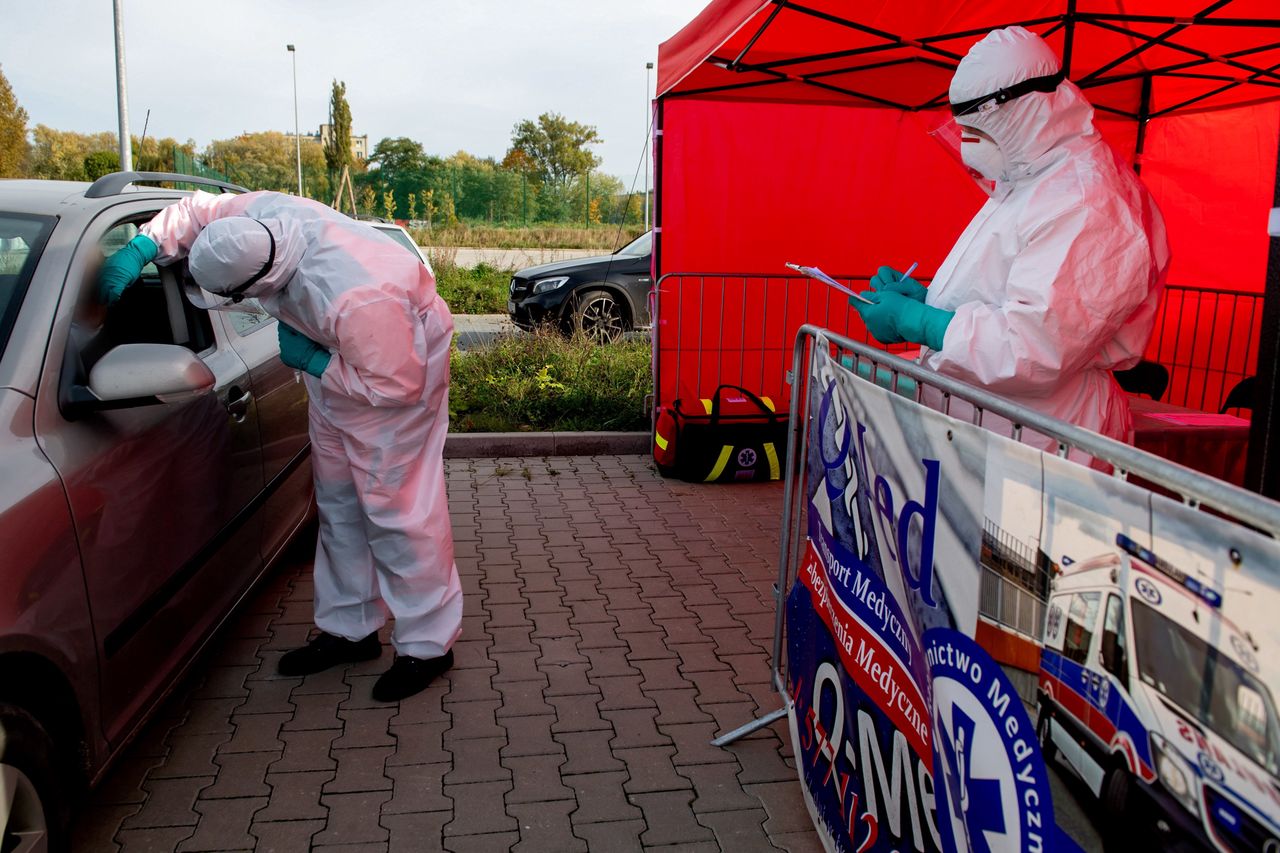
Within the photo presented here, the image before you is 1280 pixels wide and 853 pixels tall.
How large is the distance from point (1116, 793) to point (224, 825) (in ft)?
7.79

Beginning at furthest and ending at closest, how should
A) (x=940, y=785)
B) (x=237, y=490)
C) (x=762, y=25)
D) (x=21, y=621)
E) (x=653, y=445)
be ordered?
(x=653, y=445)
(x=762, y=25)
(x=237, y=490)
(x=21, y=621)
(x=940, y=785)

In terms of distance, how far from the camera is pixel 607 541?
5.29 m

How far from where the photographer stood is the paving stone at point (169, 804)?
9.05 ft

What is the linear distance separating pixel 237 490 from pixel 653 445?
12.5 ft

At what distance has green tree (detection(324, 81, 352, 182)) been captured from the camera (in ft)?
152

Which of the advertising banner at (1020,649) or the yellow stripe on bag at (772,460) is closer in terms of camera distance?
the advertising banner at (1020,649)

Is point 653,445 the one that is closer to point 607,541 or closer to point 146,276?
point 607,541

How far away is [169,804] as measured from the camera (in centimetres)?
285

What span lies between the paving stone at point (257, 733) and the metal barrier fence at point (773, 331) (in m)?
3.92

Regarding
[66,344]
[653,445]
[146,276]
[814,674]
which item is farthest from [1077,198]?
[653,445]

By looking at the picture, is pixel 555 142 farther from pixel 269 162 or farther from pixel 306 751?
pixel 306 751

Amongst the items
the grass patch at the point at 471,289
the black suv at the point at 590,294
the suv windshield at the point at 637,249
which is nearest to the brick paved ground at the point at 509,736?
the black suv at the point at 590,294

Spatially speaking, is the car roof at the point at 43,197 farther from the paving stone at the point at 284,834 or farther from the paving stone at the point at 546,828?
the paving stone at the point at 546,828

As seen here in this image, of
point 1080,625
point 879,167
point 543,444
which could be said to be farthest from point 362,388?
point 879,167
